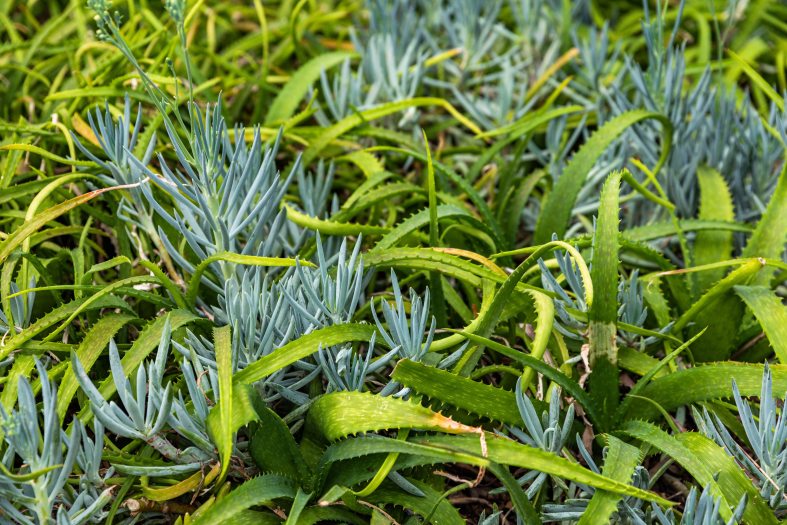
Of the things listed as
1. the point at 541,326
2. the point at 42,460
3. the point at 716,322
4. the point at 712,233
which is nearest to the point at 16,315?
the point at 42,460

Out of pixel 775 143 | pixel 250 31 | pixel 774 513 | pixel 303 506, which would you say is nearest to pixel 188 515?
pixel 303 506

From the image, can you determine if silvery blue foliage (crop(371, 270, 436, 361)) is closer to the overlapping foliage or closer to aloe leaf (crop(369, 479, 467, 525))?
the overlapping foliage

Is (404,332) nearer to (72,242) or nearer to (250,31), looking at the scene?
(72,242)

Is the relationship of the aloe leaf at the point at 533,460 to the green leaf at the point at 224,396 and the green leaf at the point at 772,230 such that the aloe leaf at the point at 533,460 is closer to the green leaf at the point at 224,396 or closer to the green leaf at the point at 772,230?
the green leaf at the point at 224,396

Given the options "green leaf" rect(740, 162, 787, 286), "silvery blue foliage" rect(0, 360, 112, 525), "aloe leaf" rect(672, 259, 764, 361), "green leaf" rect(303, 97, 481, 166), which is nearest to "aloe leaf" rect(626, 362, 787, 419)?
"aloe leaf" rect(672, 259, 764, 361)

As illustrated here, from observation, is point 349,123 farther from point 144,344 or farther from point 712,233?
point 712,233

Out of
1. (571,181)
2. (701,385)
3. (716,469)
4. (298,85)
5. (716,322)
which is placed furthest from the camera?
(298,85)
